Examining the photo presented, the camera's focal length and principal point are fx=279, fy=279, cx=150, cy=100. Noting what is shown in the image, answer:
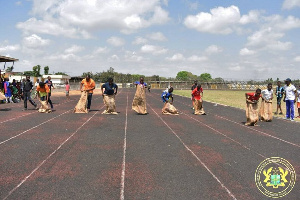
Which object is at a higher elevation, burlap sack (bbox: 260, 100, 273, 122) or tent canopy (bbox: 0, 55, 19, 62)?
tent canopy (bbox: 0, 55, 19, 62)

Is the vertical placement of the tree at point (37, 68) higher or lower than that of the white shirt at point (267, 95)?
higher

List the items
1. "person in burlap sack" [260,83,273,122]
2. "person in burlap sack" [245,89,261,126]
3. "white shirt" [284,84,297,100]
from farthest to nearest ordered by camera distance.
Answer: "white shirt" [284,84,297,100] < "person in burlap sack" [260,83,273,122] < "person in burlap sack" [245,89,261,126]

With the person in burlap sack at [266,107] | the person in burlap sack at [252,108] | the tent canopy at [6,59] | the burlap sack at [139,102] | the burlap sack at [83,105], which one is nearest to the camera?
the person in burlap sack at [252,108]

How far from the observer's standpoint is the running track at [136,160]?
4336 millimetres

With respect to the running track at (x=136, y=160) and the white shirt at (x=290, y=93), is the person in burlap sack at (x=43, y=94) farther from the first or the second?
the white shirt at (x=290, y=93)

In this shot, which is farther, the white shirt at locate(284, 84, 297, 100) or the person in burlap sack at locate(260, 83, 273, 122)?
the white shirt at locate(284, 84, 297, 100)

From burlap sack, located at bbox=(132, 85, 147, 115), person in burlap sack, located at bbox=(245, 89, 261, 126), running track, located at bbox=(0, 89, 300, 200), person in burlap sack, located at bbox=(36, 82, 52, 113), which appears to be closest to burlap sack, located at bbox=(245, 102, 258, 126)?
person in burlap sack, located at bbox=(245, 89, 261, 126)

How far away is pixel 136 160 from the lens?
19.5ft

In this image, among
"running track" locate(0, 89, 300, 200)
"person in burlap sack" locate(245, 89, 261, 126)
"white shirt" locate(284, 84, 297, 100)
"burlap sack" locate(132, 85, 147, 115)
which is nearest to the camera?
"running track" locate(0, 89, 300, 200)

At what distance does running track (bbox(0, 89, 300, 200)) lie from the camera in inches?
171

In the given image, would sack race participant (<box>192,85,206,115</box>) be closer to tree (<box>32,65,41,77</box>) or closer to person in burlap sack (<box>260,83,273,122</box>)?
person in burlap sack (<box>260,83,273,122</box>)

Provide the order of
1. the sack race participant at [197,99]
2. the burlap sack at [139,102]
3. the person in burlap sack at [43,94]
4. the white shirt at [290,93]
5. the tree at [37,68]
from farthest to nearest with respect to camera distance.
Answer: the tree at [37,68] < the sack race participant at [197,99] < the burlap sack at [139,102] < the person in burlap sack at [43,94] < the white shirt at [290,93]

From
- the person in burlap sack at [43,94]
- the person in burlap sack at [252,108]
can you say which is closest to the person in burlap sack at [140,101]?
the person in burlap sack at [43,94]

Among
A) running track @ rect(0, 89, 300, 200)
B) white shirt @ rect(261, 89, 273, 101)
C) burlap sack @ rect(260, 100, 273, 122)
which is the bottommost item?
running track @ rect(0, 89, 300, 200)
